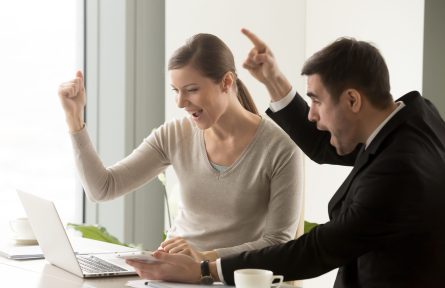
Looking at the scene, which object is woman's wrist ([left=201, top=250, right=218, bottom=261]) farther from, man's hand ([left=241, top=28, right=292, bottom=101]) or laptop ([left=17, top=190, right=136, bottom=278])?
man's hand ([left=241, top=28, right=292, bottom=101])

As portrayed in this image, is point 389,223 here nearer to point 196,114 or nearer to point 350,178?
point 350,178

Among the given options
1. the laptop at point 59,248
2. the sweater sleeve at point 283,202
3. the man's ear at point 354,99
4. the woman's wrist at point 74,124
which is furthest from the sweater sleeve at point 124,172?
the man's ear at point 354,99

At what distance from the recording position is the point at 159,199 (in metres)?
4.36

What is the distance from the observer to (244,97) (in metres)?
2.84

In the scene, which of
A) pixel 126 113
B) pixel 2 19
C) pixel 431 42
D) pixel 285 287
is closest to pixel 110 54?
pixel 126 113

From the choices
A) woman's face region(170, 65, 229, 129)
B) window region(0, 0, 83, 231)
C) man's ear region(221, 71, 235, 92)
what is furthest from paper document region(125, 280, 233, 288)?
window region(0, 0, 83, 231)

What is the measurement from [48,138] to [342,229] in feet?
8.31

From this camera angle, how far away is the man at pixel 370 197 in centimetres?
191

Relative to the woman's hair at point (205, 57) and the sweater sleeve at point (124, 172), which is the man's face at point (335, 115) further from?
the sweater sleeve at point (124, 172)

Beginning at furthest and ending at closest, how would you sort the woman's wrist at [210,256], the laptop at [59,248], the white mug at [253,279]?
the woman's wrist at [210,256] < the laptop at [59,248] < the white mug at [253,279]

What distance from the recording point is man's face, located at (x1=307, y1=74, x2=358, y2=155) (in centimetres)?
208

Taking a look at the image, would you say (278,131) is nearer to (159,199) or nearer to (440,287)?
(440,287)

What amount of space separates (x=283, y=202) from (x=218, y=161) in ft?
1.04

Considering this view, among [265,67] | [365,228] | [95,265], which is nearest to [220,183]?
[265,67]
